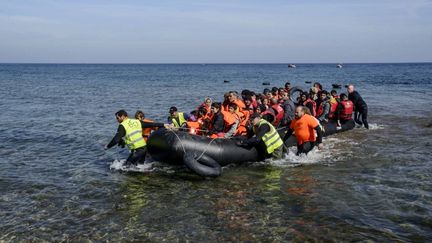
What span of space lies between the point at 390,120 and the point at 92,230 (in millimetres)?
14450

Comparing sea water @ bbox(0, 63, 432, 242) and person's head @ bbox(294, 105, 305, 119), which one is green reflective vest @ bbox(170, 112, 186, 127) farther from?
person's head @ bbox(294, 105, 305, 119)

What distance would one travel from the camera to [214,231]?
6.24m

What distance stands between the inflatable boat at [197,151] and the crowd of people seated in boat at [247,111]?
0.51 m

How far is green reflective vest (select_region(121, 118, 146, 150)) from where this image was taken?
8744mm

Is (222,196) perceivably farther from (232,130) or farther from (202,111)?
(202,111)

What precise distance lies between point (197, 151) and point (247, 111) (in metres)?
2.74

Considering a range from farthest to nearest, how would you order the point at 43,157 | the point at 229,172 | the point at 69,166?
the point at 43,157, the point at 69,166, the point at 229,172

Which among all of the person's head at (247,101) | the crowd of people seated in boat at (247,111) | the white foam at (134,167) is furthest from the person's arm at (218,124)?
the person's head at (247,101)

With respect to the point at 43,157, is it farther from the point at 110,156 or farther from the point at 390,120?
the point at 390,120

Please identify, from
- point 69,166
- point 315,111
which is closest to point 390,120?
point 315,111

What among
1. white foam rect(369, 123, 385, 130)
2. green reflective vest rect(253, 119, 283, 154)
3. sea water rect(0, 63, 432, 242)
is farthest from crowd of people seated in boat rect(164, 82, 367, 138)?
white foam rect(369, 123, 385, 130)

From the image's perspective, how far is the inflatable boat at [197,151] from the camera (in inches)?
346

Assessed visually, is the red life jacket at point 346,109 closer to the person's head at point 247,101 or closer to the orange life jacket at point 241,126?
the person's head at point 247,101

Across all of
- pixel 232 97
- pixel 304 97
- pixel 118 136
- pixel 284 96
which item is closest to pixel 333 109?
pixel 304 97
